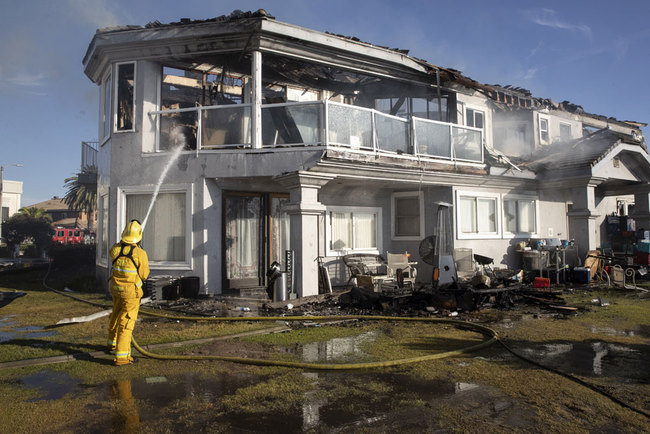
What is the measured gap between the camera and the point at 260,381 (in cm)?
476

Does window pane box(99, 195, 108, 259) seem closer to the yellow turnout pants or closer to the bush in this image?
the yellow turnout pants

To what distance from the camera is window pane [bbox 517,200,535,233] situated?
15023 millimetres

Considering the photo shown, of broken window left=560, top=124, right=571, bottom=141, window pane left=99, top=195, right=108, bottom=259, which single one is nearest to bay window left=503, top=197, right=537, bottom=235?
broken window left=560, top=124, right=571, bottom=141

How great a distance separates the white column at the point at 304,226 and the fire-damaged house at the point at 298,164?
3 centimetres

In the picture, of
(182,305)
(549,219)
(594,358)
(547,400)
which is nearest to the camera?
(547,400)

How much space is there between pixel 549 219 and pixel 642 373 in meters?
11.8

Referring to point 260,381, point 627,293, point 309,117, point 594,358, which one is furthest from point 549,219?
point 260,381

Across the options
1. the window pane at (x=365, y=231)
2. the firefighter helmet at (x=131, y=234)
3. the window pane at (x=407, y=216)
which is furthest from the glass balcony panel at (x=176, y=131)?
the window pane at (x=407, y=216)

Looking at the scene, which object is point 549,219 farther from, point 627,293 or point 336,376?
point 336,376

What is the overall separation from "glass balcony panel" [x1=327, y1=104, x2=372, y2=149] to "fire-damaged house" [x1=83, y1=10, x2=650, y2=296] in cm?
3

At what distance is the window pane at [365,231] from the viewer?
1338cm

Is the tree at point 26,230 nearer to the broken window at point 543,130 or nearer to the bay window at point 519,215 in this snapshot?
the bay window at point 519,215

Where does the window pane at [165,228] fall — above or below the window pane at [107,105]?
below

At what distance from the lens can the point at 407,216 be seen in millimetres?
13938
